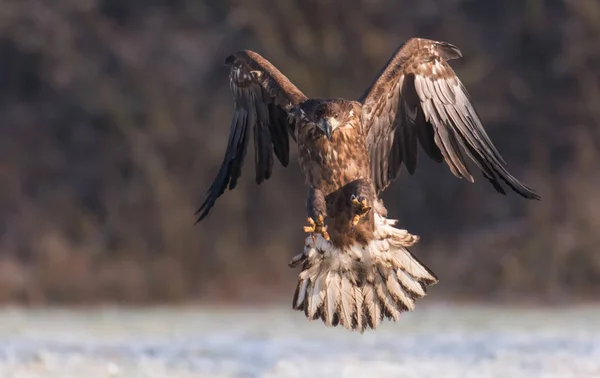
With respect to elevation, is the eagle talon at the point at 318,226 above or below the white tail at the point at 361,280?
above

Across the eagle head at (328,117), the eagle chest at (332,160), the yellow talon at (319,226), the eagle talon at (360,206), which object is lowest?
the yellow talon at (319,226)

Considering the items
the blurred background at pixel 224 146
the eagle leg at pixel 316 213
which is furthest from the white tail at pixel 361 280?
the blurred background at pixel 224 146

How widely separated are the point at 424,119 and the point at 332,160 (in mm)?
894

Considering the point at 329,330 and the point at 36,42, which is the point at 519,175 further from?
the point at 36,42

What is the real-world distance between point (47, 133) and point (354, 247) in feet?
44.1

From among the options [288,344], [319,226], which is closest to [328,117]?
[319,226]

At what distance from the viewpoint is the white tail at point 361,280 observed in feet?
20.5

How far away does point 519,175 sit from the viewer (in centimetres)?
1731

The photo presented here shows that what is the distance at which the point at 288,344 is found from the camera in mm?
10383

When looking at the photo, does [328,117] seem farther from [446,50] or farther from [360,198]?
[446,50]

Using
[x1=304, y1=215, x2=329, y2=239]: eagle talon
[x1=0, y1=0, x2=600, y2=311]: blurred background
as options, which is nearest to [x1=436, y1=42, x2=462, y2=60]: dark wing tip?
[x1=304, y1=215, x2=329, y2=239]: eagle talon

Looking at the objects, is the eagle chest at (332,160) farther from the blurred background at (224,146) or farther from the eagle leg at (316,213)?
the blurred background at (224,146)

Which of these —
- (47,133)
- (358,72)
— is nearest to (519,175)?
(358,72)

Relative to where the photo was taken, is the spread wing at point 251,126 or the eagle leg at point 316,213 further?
the spread wing at point 251,126
